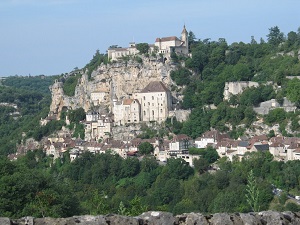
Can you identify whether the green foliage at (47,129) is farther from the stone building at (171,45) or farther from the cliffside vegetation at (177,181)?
the stone building at (171,45)

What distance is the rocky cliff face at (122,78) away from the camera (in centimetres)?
7081

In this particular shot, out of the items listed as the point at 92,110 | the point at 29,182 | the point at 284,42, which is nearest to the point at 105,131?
the point at 92,110

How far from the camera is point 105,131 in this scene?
68.2 m

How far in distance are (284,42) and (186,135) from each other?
19.6 m

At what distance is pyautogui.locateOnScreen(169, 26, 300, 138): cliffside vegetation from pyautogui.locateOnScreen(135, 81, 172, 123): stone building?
6.92 feet

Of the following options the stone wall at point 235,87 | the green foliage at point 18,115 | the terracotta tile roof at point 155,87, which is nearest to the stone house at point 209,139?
the stone wall at point 235,87

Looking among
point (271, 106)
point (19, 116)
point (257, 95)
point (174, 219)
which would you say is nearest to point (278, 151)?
point (271, 106)

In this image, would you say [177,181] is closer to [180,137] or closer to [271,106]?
[180,137]

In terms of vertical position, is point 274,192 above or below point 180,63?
below

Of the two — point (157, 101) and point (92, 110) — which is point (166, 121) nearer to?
point (157, 101)

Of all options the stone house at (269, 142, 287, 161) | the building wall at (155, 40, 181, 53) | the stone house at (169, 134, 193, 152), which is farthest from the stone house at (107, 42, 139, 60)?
the stone house at (269, 142, 287, 161)

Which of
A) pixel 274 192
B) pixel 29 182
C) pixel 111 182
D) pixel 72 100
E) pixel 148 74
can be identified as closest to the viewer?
pixel 29 182

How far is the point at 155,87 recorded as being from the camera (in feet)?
221

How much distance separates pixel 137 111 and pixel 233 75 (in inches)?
376
